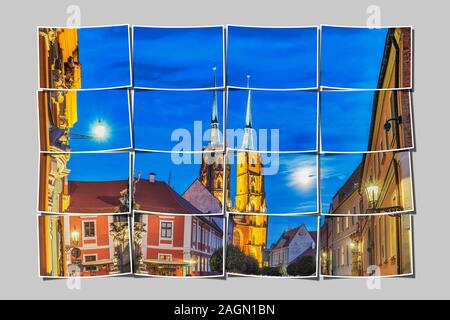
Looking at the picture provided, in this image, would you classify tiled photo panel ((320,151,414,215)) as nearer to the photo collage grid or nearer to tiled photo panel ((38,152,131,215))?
the photo collage grid

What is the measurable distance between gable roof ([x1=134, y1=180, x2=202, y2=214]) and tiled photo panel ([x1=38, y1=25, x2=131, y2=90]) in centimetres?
120

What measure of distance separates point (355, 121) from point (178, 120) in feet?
6.71

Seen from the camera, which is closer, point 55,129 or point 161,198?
point 161,198

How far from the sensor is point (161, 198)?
550 inches

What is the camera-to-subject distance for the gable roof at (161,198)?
45.7 feet

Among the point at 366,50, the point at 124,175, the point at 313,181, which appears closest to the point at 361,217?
the point at 313,181

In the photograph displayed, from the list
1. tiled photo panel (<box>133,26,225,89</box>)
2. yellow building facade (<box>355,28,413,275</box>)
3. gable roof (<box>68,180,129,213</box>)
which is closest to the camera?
yellow building facade (<box>355,28,413,275</box>)

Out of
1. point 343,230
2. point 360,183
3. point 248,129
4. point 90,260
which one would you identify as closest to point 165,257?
point 90,260

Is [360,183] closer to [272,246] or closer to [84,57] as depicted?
[272,246]

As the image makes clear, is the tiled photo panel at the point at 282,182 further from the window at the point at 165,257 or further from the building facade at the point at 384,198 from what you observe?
the window at the point at 165,257

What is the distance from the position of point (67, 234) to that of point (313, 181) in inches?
116

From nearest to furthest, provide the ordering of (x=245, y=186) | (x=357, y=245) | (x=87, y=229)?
(x=245, y=186) → (x=357, y=245) → (x=87, y=229)

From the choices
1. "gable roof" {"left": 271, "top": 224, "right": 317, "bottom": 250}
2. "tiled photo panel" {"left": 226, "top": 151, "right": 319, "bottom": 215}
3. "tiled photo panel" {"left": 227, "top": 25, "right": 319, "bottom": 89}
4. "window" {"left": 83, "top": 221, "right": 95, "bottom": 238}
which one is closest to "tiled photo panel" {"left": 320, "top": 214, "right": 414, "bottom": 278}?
"gable roof" {"left": 271, "top": 224, "right": 317, "bottom": 250}

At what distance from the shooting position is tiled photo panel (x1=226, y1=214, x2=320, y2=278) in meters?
13.9
